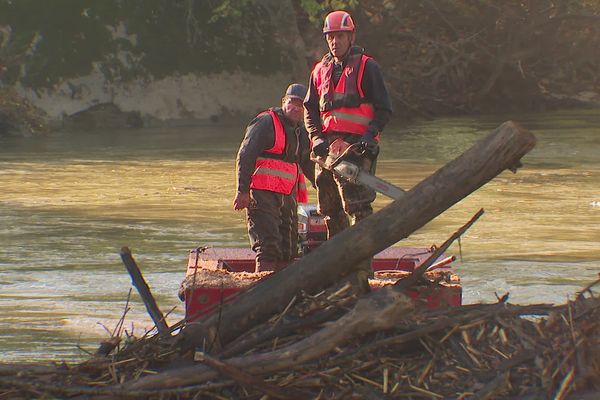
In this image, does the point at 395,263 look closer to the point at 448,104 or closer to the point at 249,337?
the point at 249,337

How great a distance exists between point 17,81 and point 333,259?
24.0 metres

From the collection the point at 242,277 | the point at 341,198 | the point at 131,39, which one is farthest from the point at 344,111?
the point at 131,39

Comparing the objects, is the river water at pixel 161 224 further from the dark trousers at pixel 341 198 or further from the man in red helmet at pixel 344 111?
the man in red helmet at pixel 344 111

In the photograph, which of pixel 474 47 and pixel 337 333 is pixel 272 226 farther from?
pixel 474 47

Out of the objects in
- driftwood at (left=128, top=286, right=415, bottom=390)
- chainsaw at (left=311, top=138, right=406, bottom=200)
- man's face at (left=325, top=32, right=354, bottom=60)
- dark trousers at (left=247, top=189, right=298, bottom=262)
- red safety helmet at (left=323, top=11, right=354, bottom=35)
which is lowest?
dark trousers at (left=247, top=189, right=298, bottom=262)

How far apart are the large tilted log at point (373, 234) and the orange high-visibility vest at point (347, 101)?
3892 mm

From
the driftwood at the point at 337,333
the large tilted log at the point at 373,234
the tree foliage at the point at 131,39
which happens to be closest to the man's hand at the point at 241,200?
the large tilted log at the point at 373,234

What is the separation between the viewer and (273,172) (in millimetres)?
10562

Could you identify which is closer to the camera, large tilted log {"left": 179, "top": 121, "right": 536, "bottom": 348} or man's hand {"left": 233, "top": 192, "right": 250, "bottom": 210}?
large tilted log {"left": 179, "top": 121, "right": 536, "bottom": 348}

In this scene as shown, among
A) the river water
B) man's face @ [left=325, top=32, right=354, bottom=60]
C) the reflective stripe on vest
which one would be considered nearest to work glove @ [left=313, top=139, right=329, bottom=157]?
man's face @ [left=325, top=32, right=354, bottom=60]

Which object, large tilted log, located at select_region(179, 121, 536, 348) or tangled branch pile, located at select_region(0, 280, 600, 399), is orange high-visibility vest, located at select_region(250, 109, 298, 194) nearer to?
large tilted log, located at select_region(179, 121, 536, 348)

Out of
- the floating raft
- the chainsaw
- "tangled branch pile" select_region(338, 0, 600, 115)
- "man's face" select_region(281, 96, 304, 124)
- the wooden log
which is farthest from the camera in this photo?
"tangled branch pile" select_region(338, 0, 600, 115)

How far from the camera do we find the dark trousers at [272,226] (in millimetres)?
10336

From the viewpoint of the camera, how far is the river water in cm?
1037
